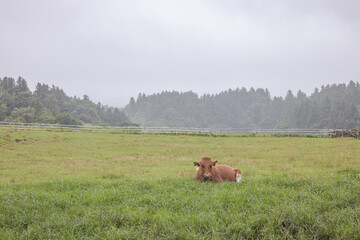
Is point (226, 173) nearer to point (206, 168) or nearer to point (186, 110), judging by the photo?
point (206, 168)

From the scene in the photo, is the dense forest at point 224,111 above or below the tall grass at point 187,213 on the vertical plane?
above

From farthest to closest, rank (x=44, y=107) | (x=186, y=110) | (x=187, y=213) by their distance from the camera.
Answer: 1. (x=186, y=110)
2. (x=44, y=107)
3. (x=187, y=213)

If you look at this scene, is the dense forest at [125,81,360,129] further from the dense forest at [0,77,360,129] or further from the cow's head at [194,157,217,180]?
the cow's head at [194,157,217,180]

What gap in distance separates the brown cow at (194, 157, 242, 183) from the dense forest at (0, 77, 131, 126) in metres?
73.0

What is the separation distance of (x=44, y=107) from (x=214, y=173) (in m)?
92.6

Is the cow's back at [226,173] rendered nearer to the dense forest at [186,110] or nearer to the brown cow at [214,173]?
the brown cow at [214,173]

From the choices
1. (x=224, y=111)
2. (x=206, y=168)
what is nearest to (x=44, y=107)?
(x=206, y=168)

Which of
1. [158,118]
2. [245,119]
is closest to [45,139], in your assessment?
[158,118]

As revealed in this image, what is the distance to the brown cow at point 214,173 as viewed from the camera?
833 cm

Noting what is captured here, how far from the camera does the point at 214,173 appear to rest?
27.9 feet

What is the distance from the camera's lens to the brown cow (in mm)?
8328

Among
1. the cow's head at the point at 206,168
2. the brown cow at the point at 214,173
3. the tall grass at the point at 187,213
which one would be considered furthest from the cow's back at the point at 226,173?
the tall grass at the point at 187,213

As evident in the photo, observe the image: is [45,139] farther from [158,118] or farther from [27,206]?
[158,118]

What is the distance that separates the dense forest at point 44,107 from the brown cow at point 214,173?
73037 mm
